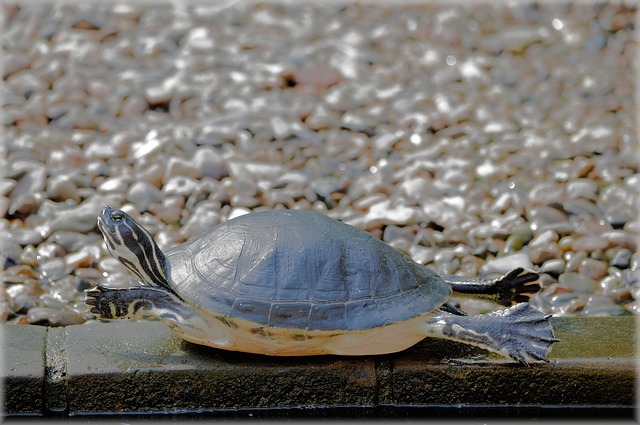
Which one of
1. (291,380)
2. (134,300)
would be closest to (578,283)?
(291,380)

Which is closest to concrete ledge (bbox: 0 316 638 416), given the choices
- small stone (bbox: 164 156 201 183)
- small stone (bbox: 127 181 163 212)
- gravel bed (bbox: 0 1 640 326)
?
gravel bed (bbox: 0 1 640 326)

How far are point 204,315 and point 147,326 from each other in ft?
1.55

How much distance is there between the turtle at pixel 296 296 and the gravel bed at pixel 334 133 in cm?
93

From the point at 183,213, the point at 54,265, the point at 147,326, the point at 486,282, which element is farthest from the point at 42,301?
the point at 486,282

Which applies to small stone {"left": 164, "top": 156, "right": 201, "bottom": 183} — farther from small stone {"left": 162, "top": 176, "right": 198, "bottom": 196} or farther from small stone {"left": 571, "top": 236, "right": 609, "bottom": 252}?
small stone {"left": 571, "top": 236, "right": 609, "bottom": 252}

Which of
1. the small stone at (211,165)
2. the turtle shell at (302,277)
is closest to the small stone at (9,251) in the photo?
the small stone at (211,165)

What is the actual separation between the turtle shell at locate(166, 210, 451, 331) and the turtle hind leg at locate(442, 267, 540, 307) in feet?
1.07

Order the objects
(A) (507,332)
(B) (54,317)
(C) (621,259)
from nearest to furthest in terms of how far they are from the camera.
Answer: (A) (507,332) < (B) (54,317) < (C) (621,259)

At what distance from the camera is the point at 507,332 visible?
12.3ft

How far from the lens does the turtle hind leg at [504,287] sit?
13.8 feet

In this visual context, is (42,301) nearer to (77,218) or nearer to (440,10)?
(77,218)

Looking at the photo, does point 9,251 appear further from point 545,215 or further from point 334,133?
point 545,215

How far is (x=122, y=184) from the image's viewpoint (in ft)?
20.1

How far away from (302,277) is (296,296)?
8 centimetres
